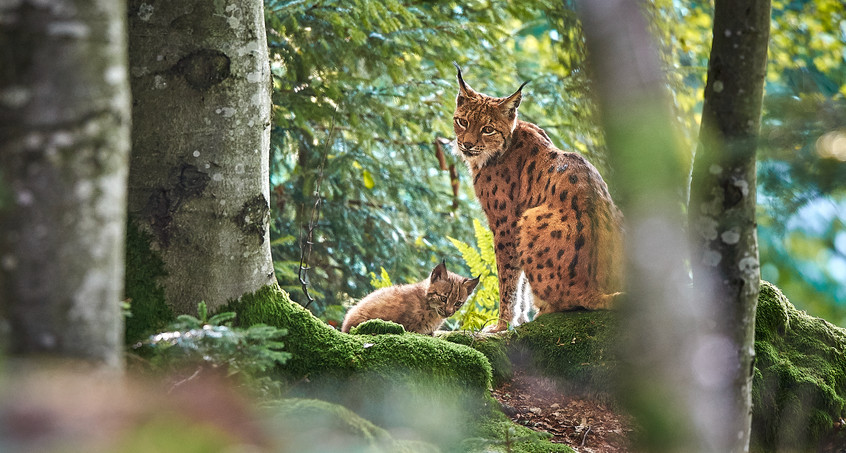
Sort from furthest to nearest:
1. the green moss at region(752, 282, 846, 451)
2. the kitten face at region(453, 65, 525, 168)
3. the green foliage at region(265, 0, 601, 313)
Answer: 1. the green foliage at region(265, 0, 601, 313)
2. the kitten face at region(453, 65, 525, 168)
3. the green moss at region(752, 282, 846, 451)

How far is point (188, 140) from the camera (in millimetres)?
3244

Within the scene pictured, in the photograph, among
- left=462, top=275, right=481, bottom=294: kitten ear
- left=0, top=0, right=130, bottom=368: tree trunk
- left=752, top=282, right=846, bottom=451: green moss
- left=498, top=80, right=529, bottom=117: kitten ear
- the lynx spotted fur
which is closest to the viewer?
left=0, top=0, right=130, bottom=368: tree trunk

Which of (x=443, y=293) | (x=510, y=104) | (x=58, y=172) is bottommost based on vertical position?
(x=443, y=293)

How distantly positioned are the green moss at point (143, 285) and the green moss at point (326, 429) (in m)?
0.98

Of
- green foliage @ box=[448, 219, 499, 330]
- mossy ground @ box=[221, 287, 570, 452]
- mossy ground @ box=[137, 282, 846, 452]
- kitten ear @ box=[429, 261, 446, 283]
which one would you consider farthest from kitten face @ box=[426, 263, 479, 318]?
mossy ground @ box=[221, 287, 570, 452]

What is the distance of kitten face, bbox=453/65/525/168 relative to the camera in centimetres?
539

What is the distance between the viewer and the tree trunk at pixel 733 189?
8.06 feet

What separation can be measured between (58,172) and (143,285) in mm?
1908

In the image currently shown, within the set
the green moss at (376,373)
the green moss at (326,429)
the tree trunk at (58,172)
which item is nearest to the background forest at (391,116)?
the green moss at (376,373)

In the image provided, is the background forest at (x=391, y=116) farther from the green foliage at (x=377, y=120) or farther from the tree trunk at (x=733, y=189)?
the tree trunk at (x=733, y=189)

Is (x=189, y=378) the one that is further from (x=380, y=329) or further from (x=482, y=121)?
(x=482, y=121)

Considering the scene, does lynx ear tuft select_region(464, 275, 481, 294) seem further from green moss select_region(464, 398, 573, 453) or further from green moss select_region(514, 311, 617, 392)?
green moss select_region(464, 398, 573, 453)

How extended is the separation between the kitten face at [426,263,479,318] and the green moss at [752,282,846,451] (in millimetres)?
2280

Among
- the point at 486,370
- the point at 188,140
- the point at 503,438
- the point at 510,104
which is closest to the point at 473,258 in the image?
the point at 510,104
